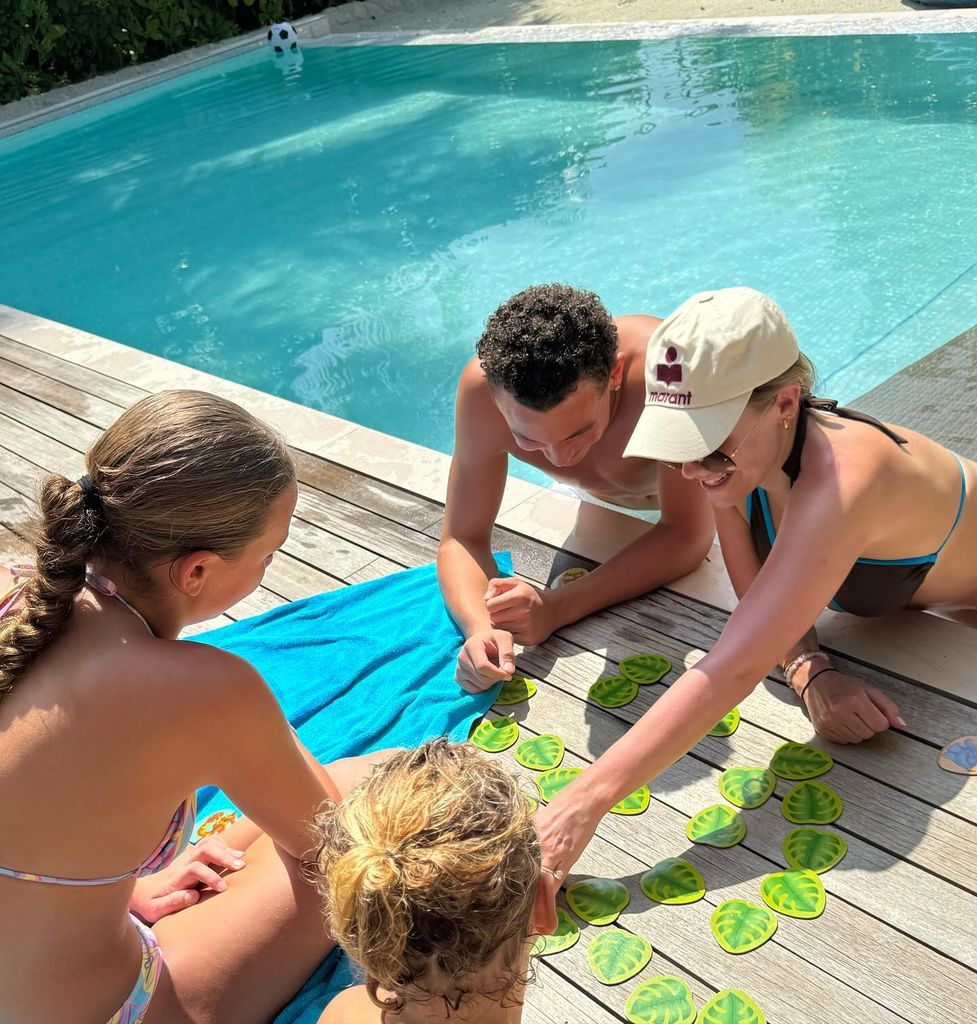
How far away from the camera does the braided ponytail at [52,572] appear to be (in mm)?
1491

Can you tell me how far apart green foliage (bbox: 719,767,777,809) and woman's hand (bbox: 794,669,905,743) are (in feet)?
0.58

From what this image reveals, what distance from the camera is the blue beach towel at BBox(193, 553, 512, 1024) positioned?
269 centimetres

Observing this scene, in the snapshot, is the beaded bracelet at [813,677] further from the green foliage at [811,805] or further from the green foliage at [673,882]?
the green foliage at [673,882]

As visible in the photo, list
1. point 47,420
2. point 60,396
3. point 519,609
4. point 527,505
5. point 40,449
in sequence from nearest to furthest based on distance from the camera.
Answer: point 519,609 < point 527,505 < point 40,449 < point 47,420 < point 60,396

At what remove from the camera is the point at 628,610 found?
117 inches

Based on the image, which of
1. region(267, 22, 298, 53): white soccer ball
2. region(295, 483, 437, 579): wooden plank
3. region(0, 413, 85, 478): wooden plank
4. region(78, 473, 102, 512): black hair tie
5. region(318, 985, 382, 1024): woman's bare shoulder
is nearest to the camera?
region(318, 985, 382, 1024): woman's bare shoulder

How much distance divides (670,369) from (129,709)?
121 cm

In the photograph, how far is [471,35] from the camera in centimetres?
1340

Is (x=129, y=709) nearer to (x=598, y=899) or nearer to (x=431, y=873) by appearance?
(x=431, y=873)

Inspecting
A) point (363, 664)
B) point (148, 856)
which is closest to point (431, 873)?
point (148, 856)

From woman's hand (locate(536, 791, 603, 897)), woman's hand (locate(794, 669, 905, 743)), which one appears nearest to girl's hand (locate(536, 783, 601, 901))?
woman's hand (locate(536, 791, 603, 897))

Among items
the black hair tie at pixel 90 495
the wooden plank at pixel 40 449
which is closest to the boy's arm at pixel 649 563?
the black hair tie at pixel 90 495

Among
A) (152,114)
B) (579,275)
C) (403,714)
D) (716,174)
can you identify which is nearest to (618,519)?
(403,714)

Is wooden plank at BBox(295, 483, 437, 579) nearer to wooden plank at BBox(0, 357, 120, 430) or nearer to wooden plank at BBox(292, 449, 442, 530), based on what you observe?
wooden plank at BBox(292, 449, 442, 530)
